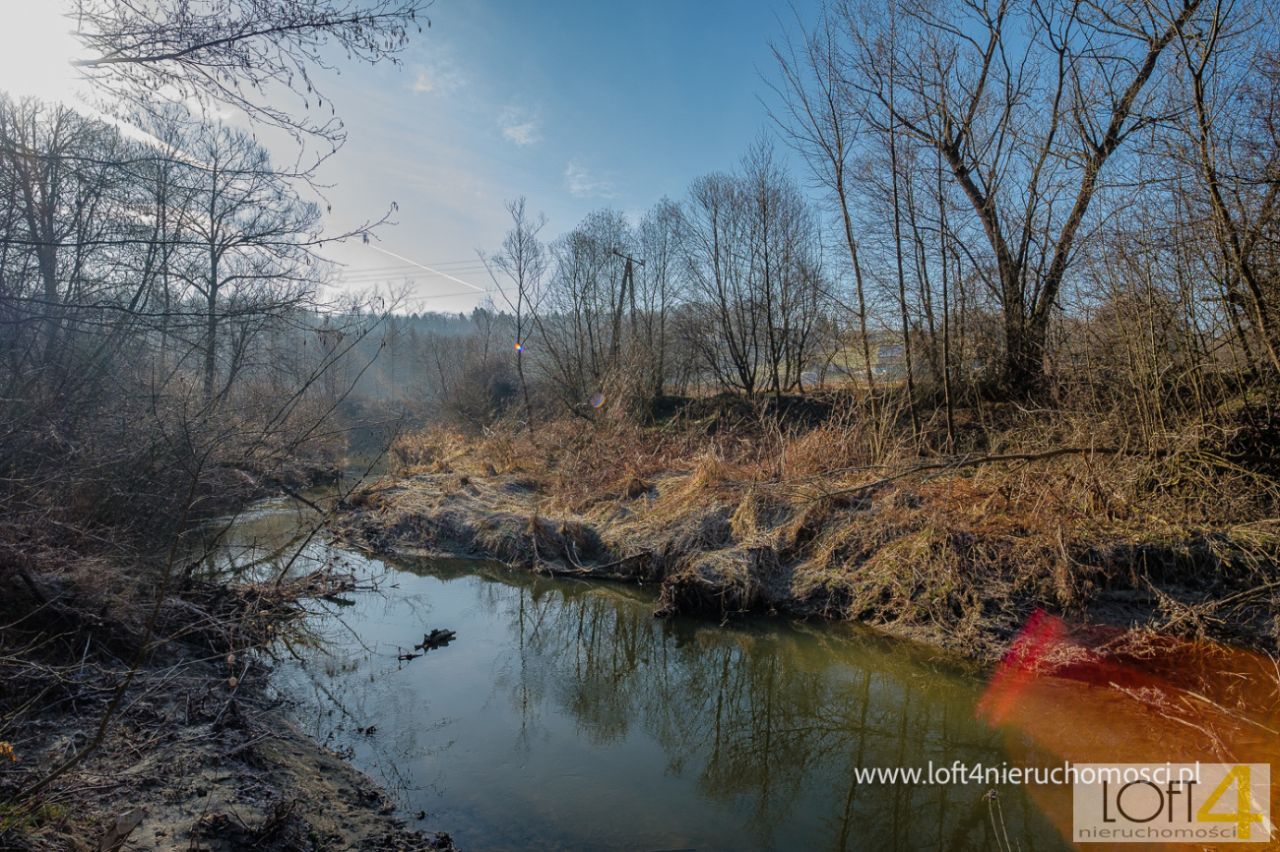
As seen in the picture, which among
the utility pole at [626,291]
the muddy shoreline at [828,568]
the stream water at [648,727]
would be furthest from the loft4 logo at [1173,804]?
the utility pole at [626,291]

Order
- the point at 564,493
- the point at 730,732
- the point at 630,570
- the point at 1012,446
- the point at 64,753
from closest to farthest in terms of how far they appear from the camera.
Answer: the point at 64,753 → the point at 730,732 → the point at 1012,446 → the point at 630,570 → the point at 564,493

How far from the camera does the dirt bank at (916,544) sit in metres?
6.12

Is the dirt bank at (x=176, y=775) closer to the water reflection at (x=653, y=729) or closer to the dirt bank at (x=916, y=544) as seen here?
the water reflection at (x=653, y=729)

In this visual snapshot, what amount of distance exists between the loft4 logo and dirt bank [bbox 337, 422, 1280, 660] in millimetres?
1976

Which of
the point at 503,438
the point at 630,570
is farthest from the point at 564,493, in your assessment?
the point at 503,438

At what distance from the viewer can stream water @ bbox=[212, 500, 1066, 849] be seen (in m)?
4.06

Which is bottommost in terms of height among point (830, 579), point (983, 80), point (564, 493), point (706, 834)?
point (706, 834)

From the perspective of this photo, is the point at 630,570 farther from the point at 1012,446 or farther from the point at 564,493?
the point at 1012,446

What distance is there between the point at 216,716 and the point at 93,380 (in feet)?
11.6

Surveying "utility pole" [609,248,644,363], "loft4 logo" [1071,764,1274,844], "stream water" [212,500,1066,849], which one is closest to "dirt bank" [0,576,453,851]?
"stream water" [212,500,1066,849]

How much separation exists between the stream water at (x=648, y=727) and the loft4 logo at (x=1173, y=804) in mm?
350

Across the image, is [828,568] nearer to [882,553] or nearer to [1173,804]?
[882,553]

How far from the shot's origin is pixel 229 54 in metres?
3.55

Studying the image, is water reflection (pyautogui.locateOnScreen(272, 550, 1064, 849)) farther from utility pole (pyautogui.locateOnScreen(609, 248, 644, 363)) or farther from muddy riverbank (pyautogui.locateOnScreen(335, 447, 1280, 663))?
utility pole (pyautogui.locateOnScreen(609, 248, 644, 363))
